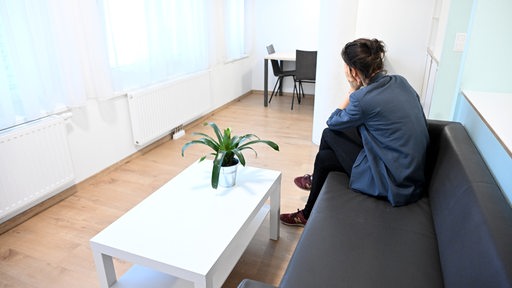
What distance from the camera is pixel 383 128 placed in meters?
1.73

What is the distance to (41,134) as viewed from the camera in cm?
230

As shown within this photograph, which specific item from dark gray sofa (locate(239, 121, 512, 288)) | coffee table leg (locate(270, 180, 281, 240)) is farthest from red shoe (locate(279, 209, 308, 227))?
dark gray sofa (locate(239, 121, 512, 288))

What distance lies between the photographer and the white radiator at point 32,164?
84.4 inches

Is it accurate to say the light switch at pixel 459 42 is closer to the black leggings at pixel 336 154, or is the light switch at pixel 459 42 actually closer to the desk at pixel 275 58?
the black leggings at pixel 336 154

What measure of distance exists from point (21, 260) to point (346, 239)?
1.80 m

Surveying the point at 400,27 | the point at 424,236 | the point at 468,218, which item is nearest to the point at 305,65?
the point at 400,27

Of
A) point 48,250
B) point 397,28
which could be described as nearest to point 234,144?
point 48,250

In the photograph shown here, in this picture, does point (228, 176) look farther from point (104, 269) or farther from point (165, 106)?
point (165, 106)

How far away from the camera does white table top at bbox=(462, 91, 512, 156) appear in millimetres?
1355

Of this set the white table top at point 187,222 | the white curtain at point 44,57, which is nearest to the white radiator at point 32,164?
the white curtain at point 44,57

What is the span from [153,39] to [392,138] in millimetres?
2497

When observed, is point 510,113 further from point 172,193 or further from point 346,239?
point 172,193

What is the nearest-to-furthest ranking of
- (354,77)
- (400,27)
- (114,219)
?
(354,77)
(114,219)
(400,27)

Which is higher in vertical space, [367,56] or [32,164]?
[367,56]
